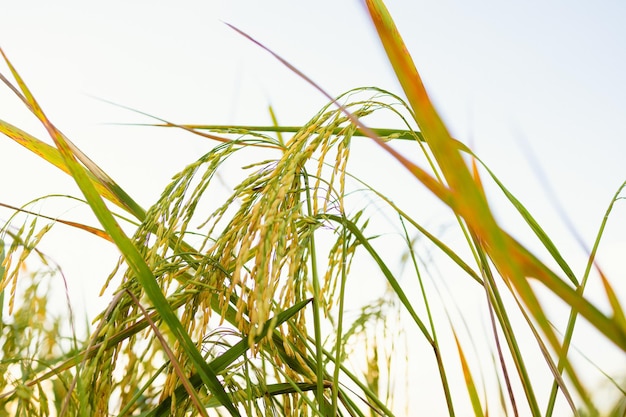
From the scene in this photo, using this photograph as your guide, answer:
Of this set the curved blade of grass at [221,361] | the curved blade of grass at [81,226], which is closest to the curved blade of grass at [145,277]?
the curved blade of grass at [221,361]

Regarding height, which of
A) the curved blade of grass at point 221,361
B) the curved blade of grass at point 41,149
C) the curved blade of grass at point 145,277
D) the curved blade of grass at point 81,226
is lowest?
the curved blade of grass at point 221,361

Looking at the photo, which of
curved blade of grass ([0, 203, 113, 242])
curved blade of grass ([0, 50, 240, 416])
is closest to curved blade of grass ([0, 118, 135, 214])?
curved blade of grass ([0, 203, 113, 242])

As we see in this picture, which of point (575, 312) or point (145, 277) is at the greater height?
point (145, 277)

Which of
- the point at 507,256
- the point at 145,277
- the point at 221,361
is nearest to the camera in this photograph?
the point at 507,256

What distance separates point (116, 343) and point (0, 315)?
0.38 meters

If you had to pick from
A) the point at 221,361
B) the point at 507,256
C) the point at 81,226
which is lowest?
the point at 507,256

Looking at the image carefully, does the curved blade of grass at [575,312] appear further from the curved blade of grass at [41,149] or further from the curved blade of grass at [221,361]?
the curved blade of grass at [41,149]

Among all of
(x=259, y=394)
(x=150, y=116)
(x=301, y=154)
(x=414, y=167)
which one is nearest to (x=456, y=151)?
(x=414, y=167)

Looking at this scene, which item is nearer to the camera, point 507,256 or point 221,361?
point 507,256

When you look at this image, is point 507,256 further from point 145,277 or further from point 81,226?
point 81,226

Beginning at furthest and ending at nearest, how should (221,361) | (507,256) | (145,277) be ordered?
(221,361) → (145,277) → (507,256)

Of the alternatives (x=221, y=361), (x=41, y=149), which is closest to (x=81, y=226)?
(x=41, y=149)

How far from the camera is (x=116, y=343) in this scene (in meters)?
0.76

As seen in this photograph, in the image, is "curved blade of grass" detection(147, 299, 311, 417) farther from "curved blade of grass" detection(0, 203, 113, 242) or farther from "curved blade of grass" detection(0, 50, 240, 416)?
"curved blade of grass" detection(0, 203, 113, 242)
